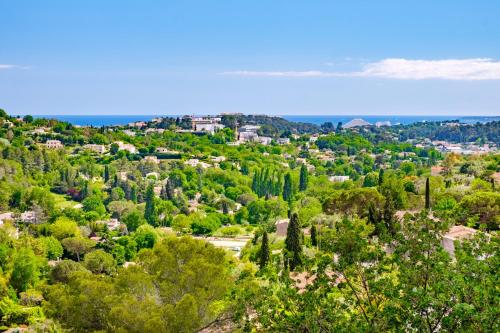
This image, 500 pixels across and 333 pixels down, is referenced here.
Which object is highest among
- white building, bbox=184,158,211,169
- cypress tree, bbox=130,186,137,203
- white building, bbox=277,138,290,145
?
white building, bbox=277,138,290,145

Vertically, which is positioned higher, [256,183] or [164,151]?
[164,151]

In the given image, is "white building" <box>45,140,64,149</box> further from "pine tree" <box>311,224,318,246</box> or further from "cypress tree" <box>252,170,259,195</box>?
"pine tree" <box>311,224,318,246</box>

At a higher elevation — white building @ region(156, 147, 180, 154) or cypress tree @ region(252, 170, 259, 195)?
white building @ region(156, 147, 180, 154)

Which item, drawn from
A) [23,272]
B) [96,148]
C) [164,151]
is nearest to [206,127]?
[164,151]

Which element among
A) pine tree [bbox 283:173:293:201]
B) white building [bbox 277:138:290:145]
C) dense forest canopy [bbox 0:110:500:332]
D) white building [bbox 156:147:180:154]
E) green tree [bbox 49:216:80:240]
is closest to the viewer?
dense forest canopy [bbox 0:110:500:332]

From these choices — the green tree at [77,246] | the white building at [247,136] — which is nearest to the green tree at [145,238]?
the green tree at [77,246]

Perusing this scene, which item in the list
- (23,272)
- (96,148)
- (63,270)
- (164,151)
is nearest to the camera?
(23,272)

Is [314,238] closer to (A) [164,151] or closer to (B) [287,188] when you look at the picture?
(B) [287,188]

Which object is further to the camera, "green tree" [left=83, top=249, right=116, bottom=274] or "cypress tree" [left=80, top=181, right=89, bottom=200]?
"cypress tree" [left=80, top=181, right=89, bottom=200]

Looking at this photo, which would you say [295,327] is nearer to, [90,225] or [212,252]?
[212,252]

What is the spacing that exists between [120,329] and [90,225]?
2942cm

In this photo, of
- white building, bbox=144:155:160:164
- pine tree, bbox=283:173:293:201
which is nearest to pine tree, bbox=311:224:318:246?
pine tree, bbox=283:173:293:201

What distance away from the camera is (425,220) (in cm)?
762

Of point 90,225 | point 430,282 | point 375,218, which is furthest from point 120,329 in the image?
point 90,225
